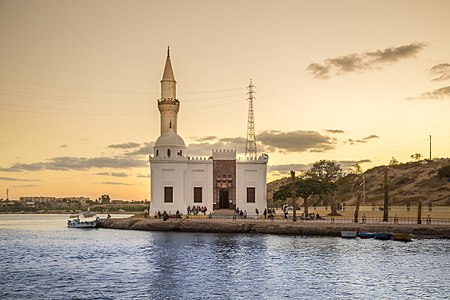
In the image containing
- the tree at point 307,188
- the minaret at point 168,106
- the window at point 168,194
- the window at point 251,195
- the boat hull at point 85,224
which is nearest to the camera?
the window at point 168,194

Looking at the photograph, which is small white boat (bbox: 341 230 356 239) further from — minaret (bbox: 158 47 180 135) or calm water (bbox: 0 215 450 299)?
minaret (bbox: 158 47 180 135)

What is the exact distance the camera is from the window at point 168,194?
81.9 meters

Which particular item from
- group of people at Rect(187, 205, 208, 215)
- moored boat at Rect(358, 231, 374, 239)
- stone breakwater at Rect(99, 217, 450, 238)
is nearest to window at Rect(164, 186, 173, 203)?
group of people at Rect(187, 205, 208, 215)

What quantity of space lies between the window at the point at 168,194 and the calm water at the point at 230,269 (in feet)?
66.1

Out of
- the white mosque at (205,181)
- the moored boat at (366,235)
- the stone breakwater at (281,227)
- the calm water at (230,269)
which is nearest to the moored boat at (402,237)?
the calm water at (230,269)

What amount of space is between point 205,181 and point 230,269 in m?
42.4

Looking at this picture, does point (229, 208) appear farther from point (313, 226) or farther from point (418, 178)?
point (418, 178)

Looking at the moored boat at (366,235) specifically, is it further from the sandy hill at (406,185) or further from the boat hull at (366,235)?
the sandy hill at (406,185)

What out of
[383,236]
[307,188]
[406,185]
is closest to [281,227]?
[383,236]

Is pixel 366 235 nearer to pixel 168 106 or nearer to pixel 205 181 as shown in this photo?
pixel 205 181

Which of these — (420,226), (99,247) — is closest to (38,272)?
(99,247)

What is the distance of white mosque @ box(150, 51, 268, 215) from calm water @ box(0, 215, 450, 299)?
20.4m

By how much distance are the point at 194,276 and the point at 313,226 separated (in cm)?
3134

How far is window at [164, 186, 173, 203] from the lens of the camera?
81938 millimetres
